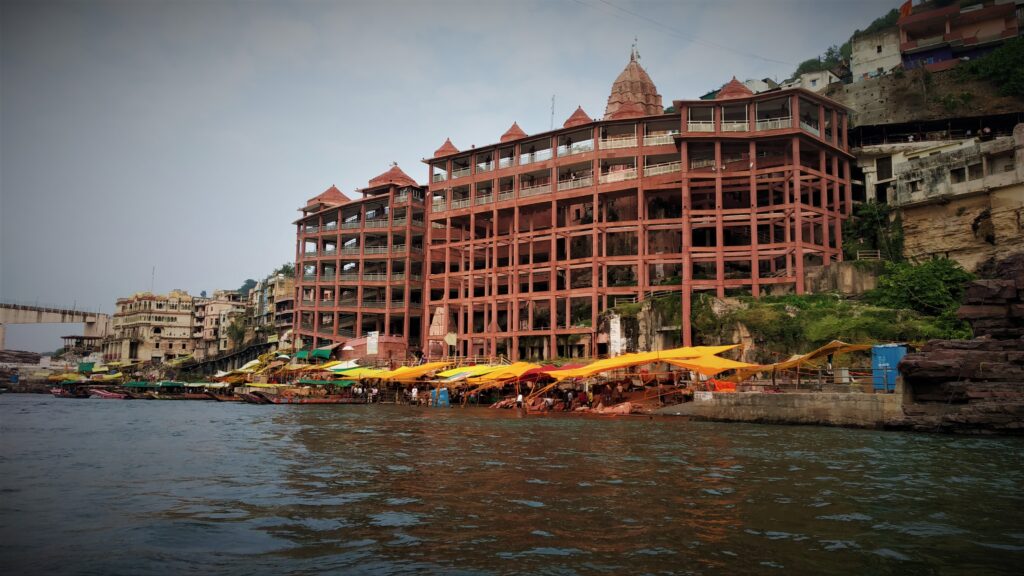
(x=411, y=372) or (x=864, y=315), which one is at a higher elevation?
(x=864, y=315)

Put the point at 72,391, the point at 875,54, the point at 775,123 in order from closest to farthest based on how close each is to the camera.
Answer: the point at 775,123
the point at 875,54
the point at 72,391

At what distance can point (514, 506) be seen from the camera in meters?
10.3

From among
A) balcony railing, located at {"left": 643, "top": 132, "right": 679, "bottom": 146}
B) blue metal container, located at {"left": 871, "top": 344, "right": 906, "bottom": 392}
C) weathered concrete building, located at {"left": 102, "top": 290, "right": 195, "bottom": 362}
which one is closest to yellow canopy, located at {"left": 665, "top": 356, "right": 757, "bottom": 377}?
blue metal container, located at {"left": 871, "top": 344, "right": 906, "bottom": 392}

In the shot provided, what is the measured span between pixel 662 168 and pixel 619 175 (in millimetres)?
3305

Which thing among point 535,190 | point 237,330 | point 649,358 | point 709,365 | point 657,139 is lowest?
point 709,365

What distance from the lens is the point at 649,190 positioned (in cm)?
5003

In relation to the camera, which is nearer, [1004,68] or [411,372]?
[411,372]

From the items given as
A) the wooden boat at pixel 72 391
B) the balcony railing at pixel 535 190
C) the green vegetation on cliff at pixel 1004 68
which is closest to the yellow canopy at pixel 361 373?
the balcony railing at pixel 535 190

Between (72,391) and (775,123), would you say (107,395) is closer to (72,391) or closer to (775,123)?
(72,391)

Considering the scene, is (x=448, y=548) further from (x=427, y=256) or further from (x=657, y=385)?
(x=427, y=256)

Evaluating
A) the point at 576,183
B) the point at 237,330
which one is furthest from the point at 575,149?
the point at 237,330

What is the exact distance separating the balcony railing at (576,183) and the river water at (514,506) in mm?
34695

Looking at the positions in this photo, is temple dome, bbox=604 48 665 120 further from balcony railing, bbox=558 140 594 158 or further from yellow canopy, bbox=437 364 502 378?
yellow canopy, bbox=437 364 502 378

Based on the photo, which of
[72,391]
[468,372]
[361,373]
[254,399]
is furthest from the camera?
[72,391]
